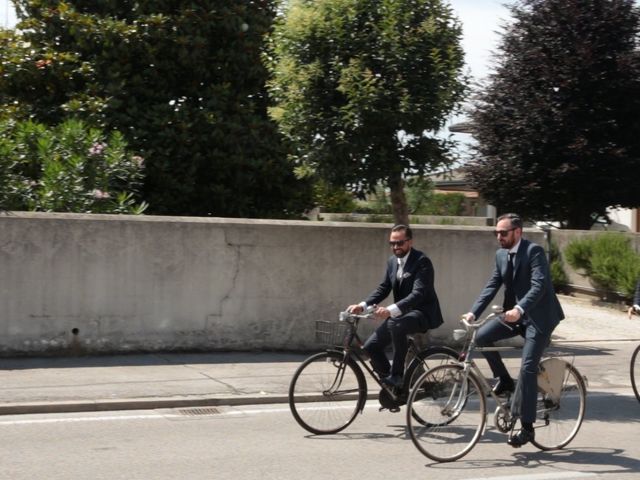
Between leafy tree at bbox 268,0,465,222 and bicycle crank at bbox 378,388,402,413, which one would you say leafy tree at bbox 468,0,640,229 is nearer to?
leafy tree at bbox 268,0,465,222

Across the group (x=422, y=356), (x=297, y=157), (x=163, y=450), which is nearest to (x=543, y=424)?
(x=422, y=356)

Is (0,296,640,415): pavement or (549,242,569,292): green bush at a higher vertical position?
(549,242,569,292): green bush

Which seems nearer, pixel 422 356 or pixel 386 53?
pixel 422 356

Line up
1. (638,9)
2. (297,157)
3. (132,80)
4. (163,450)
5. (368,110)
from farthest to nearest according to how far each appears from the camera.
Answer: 1. (638,9)
2. (132,80)
3. (297,157)
4. (368,110)
5. (163,450)

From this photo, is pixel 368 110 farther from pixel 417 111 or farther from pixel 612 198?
pixel 612 198

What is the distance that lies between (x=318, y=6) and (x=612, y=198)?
34.6 feet

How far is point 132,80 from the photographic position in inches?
615

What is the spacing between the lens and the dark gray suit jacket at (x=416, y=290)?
820cm

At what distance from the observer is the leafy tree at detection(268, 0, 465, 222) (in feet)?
35.1

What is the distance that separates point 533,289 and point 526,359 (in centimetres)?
55

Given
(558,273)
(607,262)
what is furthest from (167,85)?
(558,273)

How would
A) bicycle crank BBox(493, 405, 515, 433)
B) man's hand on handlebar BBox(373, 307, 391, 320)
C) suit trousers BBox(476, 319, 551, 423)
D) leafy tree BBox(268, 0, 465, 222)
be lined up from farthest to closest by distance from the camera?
leafy tree BBox(268, 0, 465, 222), man's hand on handlebar BBox(373, 307, 391, 320), bicycle crank BBox(493, 405, 515, 433), suit trousers BBox(476, 319, 551, 423)

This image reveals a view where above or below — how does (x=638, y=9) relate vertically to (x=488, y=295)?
above

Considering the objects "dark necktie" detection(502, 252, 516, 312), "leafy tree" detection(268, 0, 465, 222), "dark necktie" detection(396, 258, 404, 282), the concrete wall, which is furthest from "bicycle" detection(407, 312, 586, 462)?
the concrete wall
